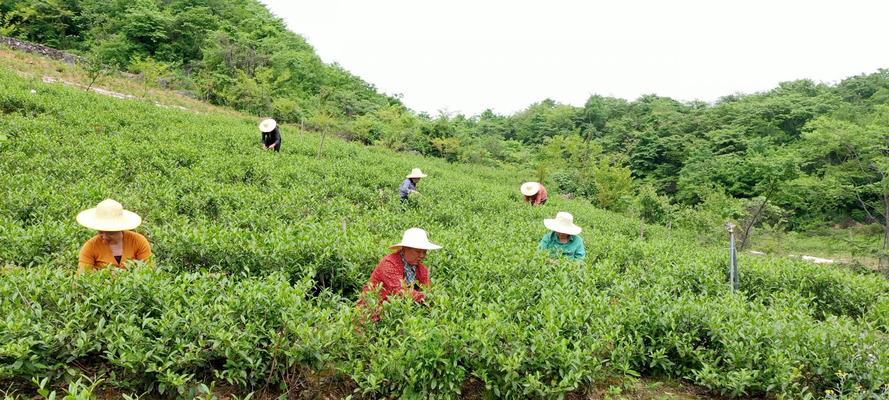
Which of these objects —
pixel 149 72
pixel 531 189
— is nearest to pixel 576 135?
pixel 531 189

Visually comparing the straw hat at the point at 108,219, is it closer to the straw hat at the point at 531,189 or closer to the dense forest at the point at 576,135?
the straw hat at the point at 531,189

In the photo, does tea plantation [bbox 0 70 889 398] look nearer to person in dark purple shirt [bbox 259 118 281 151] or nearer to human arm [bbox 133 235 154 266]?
human arm [bbox 133 235 154 266]

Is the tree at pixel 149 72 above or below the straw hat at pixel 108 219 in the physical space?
above

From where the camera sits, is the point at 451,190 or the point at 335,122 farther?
the point at 335,122

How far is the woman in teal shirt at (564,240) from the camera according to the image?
6500mm

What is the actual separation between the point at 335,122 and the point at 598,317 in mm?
24367

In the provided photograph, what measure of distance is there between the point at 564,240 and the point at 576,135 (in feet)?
93.4

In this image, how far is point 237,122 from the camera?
19.1 meters

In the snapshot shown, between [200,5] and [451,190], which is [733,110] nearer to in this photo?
[451,190]

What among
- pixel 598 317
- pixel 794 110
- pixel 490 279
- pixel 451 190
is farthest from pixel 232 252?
pixel 794 110

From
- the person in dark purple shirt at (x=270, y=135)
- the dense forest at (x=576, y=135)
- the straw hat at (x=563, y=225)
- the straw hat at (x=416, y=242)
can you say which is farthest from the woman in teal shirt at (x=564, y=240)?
the dense forest at (x=576, y=135)

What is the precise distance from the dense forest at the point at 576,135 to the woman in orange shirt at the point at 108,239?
628 inches

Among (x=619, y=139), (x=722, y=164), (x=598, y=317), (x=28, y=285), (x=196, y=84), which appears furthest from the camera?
(x=619, y=139)

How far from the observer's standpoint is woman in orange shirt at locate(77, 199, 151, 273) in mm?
4461
